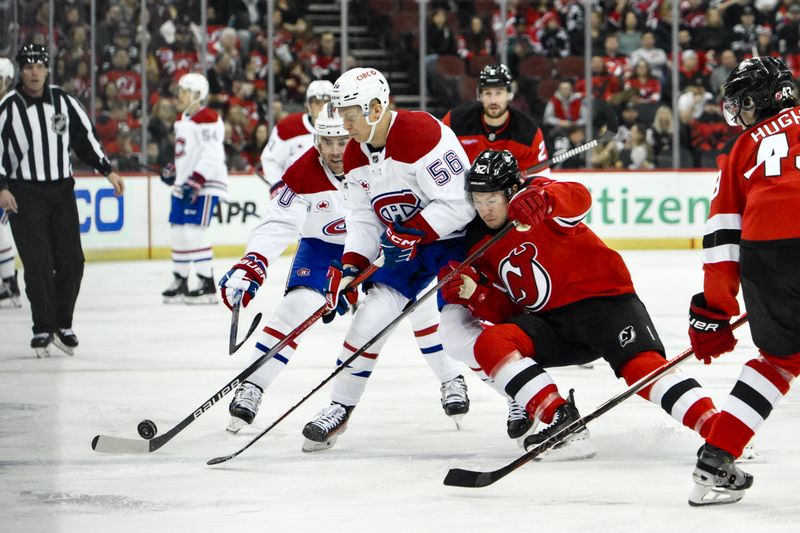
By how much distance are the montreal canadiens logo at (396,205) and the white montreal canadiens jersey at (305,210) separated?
1.36ft

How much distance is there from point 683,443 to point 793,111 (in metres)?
1.13

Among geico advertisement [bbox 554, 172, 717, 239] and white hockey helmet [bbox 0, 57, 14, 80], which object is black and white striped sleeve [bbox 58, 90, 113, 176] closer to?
white hockey helmet [bbox 0, 57, 14, 80]

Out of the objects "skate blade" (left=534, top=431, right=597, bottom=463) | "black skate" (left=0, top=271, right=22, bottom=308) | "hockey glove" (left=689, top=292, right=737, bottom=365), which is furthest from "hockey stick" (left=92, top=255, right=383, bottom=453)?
"black skate" (left=0, top=271, right=22, bottom=308)

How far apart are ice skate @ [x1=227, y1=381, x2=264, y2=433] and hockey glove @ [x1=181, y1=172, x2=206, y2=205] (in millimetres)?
3889

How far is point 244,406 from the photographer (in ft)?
12.4

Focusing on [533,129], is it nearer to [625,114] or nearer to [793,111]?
[793,111]

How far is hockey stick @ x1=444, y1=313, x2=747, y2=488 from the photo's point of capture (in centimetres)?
295

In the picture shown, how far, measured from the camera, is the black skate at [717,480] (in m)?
2.78

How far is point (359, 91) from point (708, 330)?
3.90 ft

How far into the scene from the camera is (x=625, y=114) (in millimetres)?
10406

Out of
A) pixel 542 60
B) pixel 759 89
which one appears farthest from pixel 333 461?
pixel 542 60

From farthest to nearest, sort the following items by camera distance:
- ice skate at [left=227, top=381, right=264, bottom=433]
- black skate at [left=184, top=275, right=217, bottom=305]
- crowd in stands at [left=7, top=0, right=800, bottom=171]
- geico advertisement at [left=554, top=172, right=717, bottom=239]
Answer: geico advertisement at [left=554, top=172, right=717, bottom=239]
crowd in stands at [left=7, top=0, right=800, bottom=171]
black skate at [left=184, top=275, right=217, bottom=305]
ice skate at [left=227, top=381, right=264, bottom=433]

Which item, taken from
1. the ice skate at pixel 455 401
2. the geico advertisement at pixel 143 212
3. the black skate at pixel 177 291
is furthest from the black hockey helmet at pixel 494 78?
the geico advertisement at pixel 143 212

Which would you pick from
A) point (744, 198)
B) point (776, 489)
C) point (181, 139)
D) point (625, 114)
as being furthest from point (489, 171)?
point (625, 114)
